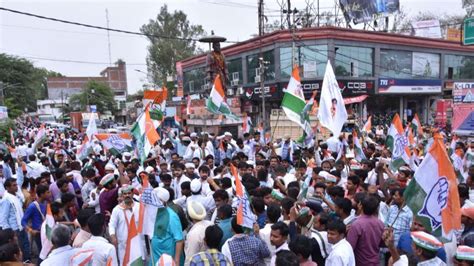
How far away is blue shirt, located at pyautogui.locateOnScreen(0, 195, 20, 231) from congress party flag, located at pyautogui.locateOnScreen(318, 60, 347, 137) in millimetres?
5440

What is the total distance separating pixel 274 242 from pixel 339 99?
15.1 feet

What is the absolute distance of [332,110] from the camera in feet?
24.7

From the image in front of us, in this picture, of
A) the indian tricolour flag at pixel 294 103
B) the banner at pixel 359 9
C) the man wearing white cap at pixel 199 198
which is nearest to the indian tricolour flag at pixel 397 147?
the indian tricolour flag at pixel 294 103

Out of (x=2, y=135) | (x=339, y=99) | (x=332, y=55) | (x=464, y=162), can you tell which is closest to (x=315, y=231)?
(x=339, y=99)

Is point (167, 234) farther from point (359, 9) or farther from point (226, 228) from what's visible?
point (359, 9)

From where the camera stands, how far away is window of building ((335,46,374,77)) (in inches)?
1010

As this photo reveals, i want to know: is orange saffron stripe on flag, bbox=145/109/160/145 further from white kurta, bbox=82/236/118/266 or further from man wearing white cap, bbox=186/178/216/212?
white kurta, bbox=82/236/118/266

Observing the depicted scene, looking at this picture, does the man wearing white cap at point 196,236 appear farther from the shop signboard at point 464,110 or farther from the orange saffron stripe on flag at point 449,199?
the shop signboard at point 464,110

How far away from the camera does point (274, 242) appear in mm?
3611

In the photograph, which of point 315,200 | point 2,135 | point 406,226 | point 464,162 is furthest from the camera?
point 2,135

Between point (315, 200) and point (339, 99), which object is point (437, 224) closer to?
point (315, 200)

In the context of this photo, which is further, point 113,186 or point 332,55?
point 332,55

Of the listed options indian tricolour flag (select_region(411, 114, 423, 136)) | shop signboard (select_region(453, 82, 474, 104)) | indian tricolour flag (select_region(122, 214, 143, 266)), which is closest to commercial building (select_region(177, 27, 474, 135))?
shop signboard (select_region(453, 82, 474, 104))

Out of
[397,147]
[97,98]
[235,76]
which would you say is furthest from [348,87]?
[97,98]
